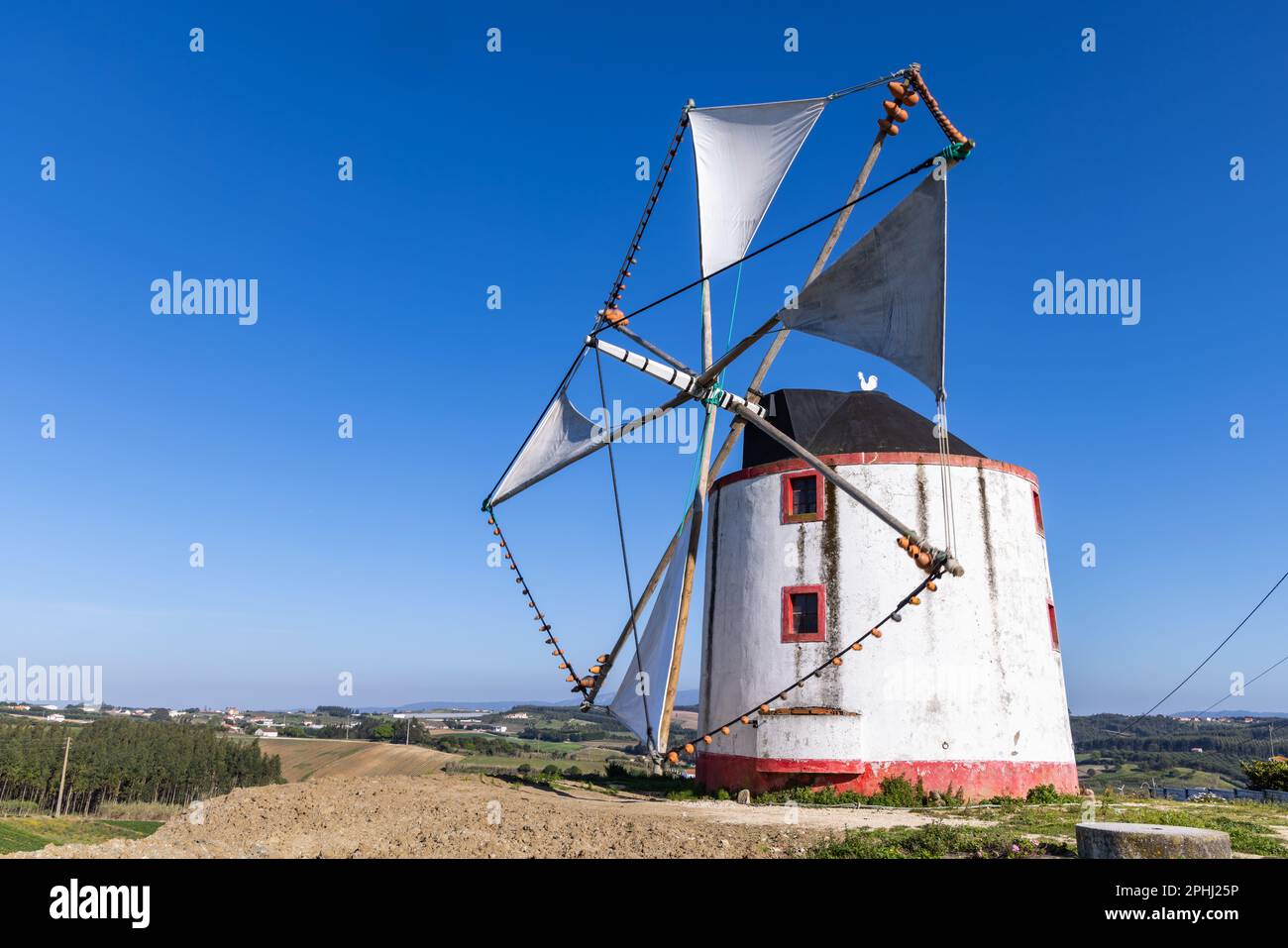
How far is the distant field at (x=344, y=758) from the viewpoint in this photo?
66125mm

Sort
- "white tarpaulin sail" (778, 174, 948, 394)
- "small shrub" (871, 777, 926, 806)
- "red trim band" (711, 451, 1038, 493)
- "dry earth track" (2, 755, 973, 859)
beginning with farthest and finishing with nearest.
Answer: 1. "red trim band" (711, 451, 1038, 493)
2. "small shrub" (871, 777, 926, 806)
3. "white tarpaulin sail" (778, 174, 948, 394)
4. "dry earth track" (2, 755, 973, 859)

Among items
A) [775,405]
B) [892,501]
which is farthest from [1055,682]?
[775,405]

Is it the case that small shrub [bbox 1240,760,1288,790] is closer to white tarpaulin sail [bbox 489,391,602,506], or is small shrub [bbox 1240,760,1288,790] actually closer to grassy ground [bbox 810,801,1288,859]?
grassy ground [bbox 810,801,1288,859]

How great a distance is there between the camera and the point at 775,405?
2880 cm

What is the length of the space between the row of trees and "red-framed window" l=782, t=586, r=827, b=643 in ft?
300

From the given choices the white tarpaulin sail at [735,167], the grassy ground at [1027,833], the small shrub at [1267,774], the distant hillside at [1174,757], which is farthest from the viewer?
the distant hillside at [1174,757]

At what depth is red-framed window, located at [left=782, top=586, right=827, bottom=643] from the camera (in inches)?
931

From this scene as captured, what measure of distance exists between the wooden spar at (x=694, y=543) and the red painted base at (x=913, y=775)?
10.3 ft

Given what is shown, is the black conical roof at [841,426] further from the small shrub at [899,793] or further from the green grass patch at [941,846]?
the green grass patch at [941,846]

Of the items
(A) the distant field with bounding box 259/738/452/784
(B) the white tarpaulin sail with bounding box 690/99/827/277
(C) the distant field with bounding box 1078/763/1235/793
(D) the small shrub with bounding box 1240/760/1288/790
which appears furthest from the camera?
(C) the distant field with bounding box 1078/763/1235/793

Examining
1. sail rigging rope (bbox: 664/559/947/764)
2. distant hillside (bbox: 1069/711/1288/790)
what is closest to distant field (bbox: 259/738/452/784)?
sail rigging rope (bbox: 664/559/947/764)

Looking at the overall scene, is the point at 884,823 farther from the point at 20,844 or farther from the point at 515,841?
the point at 20,844

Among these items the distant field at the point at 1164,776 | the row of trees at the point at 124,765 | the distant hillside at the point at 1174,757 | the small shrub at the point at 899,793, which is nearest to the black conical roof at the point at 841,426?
the small shrub at the point at 899,793

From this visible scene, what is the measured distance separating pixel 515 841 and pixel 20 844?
18.6 meters
